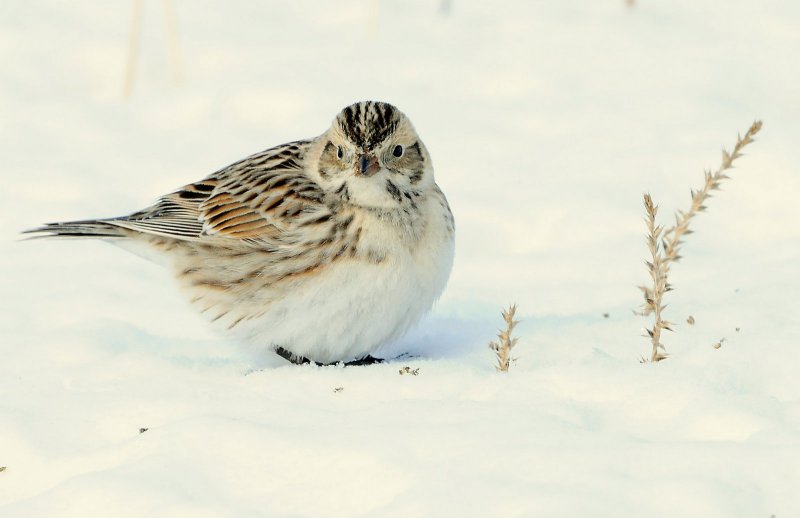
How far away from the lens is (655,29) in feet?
35.7

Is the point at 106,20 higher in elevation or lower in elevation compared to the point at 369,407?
higher

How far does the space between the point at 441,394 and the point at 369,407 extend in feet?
0.93

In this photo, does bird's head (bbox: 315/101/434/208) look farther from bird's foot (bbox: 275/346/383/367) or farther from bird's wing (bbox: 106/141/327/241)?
bird's foot (bbox: 275/346/383/367)

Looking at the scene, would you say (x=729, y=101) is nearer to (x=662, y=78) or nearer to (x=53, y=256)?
(x=662, y=78)

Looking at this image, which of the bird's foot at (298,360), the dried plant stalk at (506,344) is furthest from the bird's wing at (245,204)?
the dried plant stalk at (506,344)

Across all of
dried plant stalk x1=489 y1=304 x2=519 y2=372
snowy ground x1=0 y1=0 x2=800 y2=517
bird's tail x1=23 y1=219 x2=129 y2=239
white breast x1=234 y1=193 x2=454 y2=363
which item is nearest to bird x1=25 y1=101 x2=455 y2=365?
white breast x1=234 y1=193 x2=454 y2=363

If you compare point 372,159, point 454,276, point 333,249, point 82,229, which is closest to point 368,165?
point 372,159

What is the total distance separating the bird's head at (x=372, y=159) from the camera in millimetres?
4742

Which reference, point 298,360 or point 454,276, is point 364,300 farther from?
point 454,276

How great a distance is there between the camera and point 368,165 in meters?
4.75

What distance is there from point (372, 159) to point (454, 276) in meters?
2.08

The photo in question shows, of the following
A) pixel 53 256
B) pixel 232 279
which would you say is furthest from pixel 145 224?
pixel 53 256

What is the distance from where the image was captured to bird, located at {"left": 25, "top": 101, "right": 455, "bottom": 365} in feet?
15.1

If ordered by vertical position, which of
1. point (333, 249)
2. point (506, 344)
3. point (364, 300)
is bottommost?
point (506, 344)
